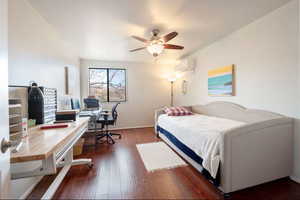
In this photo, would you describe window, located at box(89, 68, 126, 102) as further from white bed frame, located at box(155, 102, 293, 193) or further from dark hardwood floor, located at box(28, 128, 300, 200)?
white bed frame, located at box(155, 102, 293, 193)

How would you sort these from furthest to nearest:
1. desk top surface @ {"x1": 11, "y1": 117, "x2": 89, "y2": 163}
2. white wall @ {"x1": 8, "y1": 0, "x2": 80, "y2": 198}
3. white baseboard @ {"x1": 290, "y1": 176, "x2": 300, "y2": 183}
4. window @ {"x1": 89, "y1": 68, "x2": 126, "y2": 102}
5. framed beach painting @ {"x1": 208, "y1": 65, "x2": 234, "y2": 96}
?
window @ {"x1": 89, "y1": 68, "x2": 126, "y2": 102} < framed beach painting @ {"x1": 208, "y1": 65, "x2": 234, "y2": 96} < white baseboard @ {"x1": 290, "y1": 176, "x2": 300, "y2": 183} < white wall @ {"x1": 8, "y1": 0, "x2": 80, "y2": 198} < desk top surface @ {"x1": 11, "y1": 117, "x2": 89, "y2": 163}

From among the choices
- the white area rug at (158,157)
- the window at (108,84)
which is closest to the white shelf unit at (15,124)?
the white area rug at (158,157)

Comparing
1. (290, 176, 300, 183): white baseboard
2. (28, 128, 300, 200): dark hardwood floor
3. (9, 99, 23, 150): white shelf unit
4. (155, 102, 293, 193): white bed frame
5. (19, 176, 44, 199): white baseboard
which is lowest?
(28, 128, 300, 200): dark hardwood floor

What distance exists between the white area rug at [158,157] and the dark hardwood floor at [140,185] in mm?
113

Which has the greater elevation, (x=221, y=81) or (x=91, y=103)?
(x=221, y=81)

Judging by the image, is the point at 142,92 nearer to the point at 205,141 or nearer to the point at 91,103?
the point at 91,103

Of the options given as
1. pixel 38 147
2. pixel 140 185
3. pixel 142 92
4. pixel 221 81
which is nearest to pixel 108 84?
pixel 142 92

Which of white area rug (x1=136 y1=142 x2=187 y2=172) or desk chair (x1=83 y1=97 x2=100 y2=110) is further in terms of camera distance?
desk chair (x1=83 y1=97 x2=100 y2=110)

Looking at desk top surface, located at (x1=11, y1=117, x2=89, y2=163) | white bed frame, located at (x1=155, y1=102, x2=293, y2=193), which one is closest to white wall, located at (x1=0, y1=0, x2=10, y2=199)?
desk top surface, located at (x1=11, y1=117, x2=89, y2=163)

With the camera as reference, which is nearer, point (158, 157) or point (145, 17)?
point (145, 17)

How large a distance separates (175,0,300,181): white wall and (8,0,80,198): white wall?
3.33 metres

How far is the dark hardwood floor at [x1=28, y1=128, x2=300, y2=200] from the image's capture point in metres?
1.57

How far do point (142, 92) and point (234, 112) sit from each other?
2.97 m

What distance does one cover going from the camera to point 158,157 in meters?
2.53
